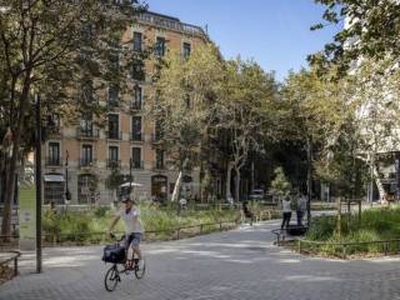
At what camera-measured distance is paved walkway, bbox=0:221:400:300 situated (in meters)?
12.6

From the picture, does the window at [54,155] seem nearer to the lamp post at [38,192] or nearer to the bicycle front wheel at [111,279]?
the lamp post at [38,192]

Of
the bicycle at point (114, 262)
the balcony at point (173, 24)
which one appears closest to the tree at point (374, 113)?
the bicycle at point (114, 262)

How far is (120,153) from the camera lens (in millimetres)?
73125

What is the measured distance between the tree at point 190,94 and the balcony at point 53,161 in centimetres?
2069

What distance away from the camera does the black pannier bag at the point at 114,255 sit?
13477 mm

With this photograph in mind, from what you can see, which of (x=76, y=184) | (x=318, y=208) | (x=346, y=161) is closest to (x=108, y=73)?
(x=346, y=161)

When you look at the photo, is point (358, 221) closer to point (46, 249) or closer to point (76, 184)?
point (46, 249)

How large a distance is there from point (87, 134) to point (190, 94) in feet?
76.0

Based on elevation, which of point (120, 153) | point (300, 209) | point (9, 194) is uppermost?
point (120, 153)

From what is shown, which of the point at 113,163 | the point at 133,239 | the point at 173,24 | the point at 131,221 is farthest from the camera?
the point at 173,24

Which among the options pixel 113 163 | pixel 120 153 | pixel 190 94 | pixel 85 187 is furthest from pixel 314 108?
pixel 120 153

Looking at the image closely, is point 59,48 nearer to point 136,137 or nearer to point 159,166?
point 136,137

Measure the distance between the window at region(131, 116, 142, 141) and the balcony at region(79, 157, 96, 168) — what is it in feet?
18.1

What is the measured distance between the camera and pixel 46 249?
22.7 meters
